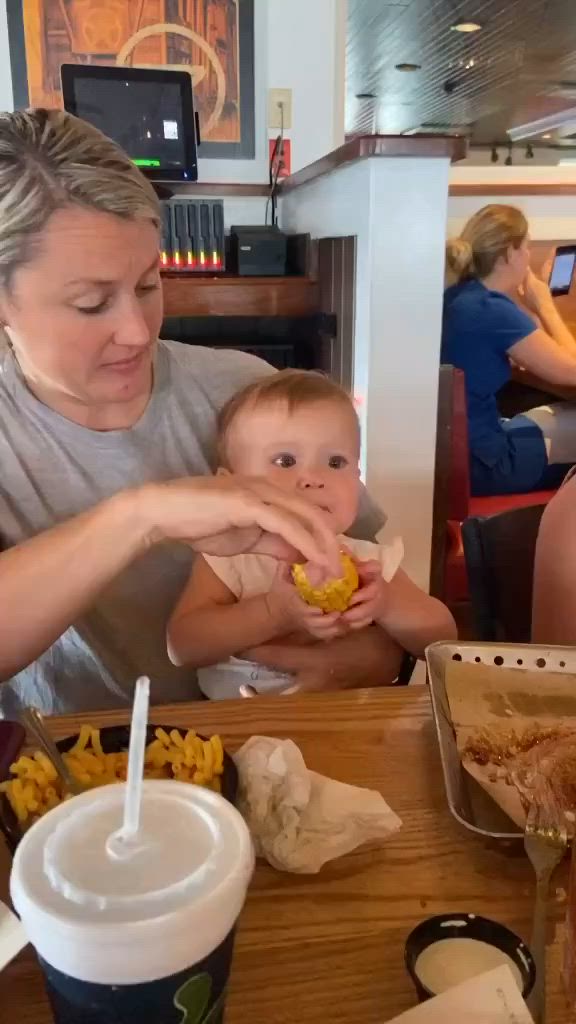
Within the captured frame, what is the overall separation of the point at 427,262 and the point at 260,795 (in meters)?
2.04

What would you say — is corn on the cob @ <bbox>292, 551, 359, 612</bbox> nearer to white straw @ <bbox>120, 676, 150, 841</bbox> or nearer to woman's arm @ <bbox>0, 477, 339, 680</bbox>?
woman's arm @ <bbox>0, 477, 339, 680</bbox>

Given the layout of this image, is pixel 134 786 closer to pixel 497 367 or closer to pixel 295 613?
pixel 295 613

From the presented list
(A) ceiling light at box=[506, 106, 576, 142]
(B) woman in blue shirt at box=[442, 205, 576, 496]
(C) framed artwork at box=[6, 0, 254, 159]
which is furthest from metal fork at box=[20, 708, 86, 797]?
(A) ceiling light at box=[506, 106, 576, 142]

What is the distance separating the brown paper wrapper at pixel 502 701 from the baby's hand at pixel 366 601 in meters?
0.20

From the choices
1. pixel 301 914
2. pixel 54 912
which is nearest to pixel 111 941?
pixel 54 912

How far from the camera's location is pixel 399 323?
101 inches

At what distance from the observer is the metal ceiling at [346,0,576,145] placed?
7984 mm

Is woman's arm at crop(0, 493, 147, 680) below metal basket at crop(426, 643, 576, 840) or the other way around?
the other way around

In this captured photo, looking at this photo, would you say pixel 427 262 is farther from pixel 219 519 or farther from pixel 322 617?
pixel 219 519

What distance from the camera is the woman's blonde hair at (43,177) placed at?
113 centimetres

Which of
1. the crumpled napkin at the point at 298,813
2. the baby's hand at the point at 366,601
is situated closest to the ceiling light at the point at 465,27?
the baby's hand at the point at 366,601

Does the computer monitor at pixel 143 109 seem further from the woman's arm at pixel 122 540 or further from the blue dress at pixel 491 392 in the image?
the woman's arm at pixel 122 540

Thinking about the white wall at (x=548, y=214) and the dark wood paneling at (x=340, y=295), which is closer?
the dark wood paneling at (x=340, y=295)

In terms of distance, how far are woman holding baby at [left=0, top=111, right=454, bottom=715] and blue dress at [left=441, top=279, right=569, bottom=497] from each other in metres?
1.86
